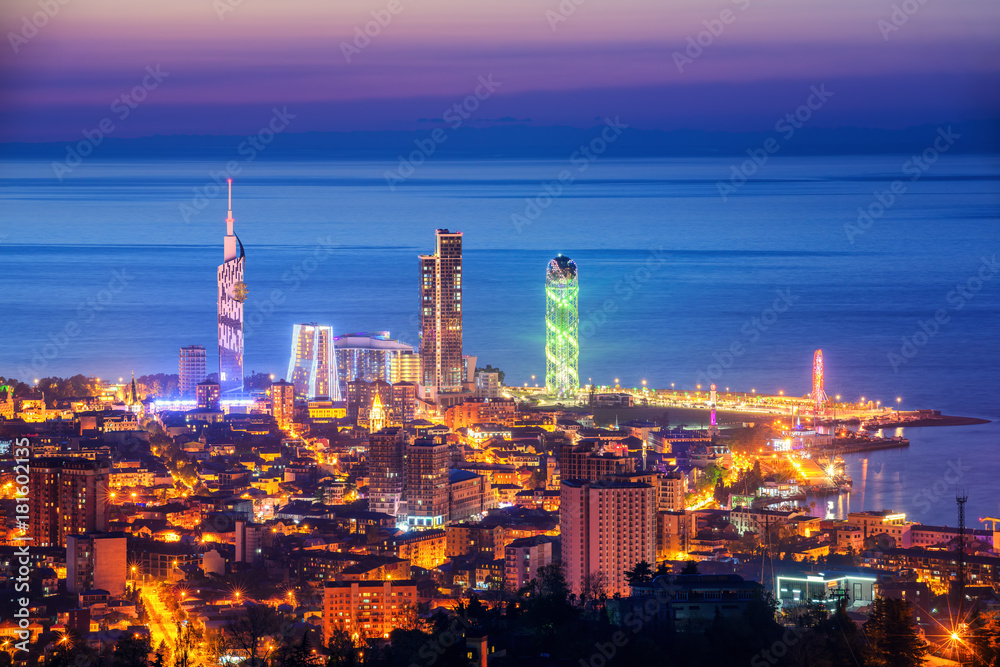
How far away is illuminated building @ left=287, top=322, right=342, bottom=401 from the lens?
2330 cm

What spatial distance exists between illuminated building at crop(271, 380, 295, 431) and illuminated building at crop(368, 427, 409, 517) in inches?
173

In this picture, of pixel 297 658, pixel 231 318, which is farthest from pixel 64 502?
pixel 231 318

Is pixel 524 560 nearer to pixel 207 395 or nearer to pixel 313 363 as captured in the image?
pixel 207 395

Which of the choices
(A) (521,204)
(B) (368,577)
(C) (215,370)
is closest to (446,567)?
(B) (368,577)

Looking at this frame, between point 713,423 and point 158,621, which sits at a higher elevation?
point 713,423

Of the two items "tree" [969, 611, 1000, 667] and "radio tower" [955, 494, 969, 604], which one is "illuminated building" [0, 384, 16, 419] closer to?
"radio tower" [955, 494, 969, 604]

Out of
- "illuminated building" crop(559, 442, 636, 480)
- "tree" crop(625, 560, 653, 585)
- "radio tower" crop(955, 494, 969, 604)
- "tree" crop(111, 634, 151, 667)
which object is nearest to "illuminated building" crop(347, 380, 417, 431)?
"illuminated building" crop(559, 442, 636, 480)

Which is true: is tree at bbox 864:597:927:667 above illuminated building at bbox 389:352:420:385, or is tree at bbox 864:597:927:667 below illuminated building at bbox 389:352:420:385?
below

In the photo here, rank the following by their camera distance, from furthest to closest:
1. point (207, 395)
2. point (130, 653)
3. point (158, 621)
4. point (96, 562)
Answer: point (207, 395), point (96, 562), point (158, 621), point (130, 653)

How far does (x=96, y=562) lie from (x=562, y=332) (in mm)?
11718

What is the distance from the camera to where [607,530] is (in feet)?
41.7

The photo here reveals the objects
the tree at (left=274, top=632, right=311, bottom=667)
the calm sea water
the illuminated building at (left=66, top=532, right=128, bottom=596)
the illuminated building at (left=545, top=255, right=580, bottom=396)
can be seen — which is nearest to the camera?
the tree at (left=274, top=632, right=311, bottom=667)

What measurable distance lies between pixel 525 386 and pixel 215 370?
4.45m

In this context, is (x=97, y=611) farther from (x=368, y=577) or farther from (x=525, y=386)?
(x=525, y=386)
